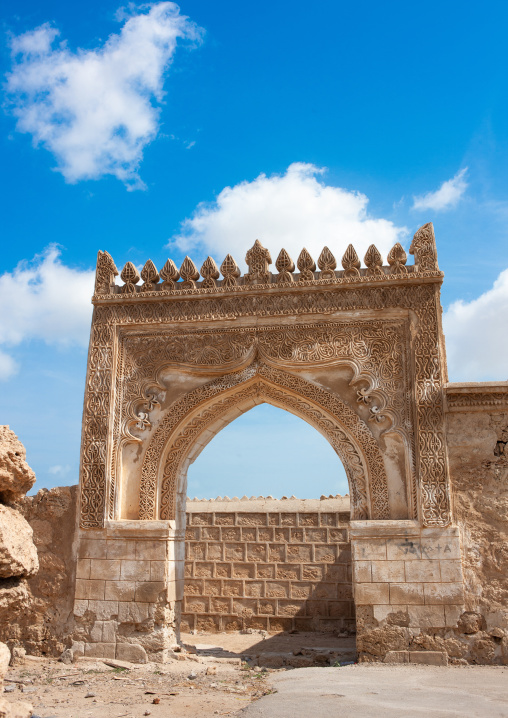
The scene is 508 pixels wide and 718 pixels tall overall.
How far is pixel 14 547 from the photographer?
3199 mm

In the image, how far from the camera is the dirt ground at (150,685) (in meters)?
5.27

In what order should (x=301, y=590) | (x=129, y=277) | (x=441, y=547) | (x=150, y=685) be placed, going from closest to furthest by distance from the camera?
(x=150, y=685), (x=441, y=547), (x=129, y=277), (x=301, y=590)

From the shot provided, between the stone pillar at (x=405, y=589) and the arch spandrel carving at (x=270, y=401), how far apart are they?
475mm

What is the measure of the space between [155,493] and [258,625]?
14.8 ft

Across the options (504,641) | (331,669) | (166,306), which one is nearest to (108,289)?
(166,306)

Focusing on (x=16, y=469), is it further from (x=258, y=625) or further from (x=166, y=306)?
(x=258, y=625)

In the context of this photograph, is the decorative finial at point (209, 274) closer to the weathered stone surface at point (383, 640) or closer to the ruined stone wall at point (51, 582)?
the ruined stone wall at point (51, 582)

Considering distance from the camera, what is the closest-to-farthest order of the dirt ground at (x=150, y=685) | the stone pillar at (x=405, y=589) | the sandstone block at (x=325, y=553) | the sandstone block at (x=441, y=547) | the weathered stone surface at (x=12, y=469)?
the weathered stone surface at (x=12, y=469)
the dirt ground at (x=150, y=685)
the stone pillar at (x=405, y=589)
the sandstone block at (x=441, y=547)
the sandstone block at (x=325, y=553)

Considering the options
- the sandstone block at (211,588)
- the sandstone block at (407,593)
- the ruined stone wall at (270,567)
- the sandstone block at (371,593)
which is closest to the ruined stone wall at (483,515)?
the sandstone block at (407,593)

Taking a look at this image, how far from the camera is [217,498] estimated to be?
476 inches

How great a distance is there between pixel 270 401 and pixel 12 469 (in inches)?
194

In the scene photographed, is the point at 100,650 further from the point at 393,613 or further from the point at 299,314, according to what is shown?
the point at 299,314

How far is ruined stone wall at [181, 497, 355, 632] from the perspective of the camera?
11.0 metres

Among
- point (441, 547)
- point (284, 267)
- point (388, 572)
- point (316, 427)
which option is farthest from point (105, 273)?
point (441, 547)
